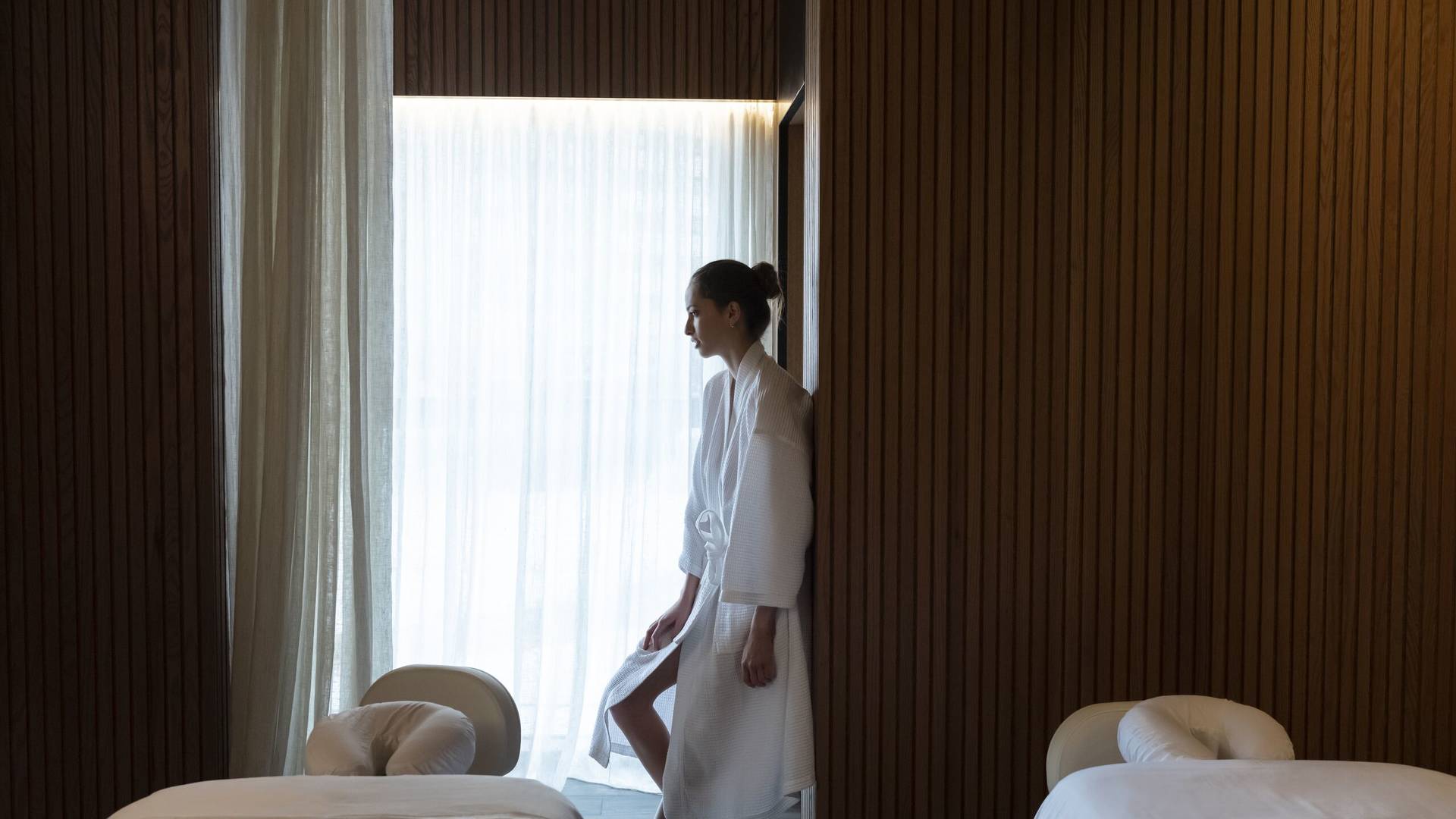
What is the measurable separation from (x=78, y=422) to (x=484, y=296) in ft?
4.99

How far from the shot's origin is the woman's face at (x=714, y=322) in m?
2.62

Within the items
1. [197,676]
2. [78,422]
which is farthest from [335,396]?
[197,676]

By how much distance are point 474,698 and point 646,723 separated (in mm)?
841

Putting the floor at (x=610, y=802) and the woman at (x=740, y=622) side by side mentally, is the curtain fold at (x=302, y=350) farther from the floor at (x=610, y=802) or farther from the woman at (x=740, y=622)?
the floor at (x=610, y=802)

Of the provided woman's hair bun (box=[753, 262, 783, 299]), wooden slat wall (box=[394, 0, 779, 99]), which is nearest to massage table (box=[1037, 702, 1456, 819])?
woman's hair bun (box=[753, 262, 783, 299])

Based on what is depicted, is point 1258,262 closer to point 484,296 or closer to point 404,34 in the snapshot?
point 484,296

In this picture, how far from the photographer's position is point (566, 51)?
11.9 ft

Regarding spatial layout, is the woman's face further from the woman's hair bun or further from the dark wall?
the dark wall

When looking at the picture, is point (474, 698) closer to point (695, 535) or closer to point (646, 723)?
point (646, 723)

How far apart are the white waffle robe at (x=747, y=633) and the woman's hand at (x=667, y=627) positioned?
0.42 ft

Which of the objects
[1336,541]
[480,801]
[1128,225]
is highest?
[1128,225]

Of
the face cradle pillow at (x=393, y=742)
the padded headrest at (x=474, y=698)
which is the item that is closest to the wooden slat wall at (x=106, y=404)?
the padded headrest at (x=474, y=698)

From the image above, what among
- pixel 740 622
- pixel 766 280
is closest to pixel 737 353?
pixel 766 280

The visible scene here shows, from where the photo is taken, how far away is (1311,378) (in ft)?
7.52
